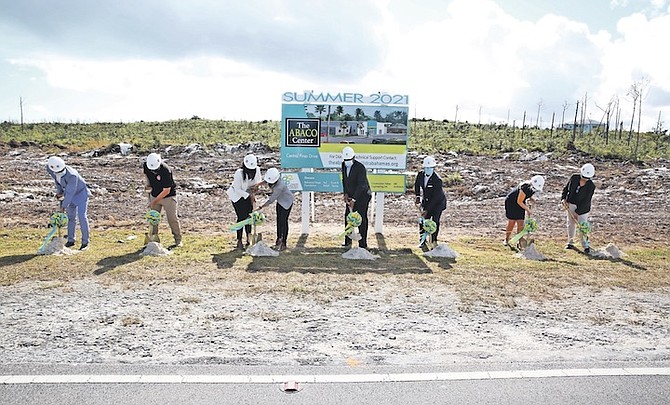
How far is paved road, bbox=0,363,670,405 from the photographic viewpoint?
4492 mm

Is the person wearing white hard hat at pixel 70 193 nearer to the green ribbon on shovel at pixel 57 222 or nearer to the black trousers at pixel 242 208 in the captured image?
the green ribbon on shovel at pixel 57 222

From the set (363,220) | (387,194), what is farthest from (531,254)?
(387,194)

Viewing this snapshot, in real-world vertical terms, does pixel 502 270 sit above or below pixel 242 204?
below

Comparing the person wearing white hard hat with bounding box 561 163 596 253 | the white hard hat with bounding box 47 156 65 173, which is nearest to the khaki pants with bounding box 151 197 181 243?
the white hard hat with bounding box 47 156 65 173

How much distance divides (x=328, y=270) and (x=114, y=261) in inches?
142

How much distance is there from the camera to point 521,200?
11.1 metres

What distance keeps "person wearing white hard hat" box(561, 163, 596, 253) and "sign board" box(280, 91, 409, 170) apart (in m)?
3.59

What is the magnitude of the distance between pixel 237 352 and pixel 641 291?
610cm

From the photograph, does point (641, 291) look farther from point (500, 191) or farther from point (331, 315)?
point (500, 191)

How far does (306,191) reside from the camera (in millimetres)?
12742

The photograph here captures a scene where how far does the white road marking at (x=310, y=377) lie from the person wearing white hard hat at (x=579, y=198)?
647cm

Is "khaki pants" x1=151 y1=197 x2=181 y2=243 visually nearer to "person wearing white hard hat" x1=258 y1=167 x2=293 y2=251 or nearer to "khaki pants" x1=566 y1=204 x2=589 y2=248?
"person wearing white hard hat" x1=258 y1=167 x2=293 y2=251

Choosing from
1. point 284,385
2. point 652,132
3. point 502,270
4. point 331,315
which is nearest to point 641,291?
point 502,270

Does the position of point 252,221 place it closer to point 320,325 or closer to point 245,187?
point 245,187
